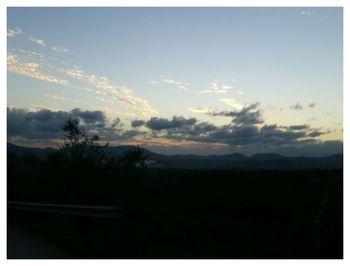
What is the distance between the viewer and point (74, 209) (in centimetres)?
1322

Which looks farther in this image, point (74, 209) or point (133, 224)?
point (74, 209)

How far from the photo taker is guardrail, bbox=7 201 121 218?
1114 centimetres

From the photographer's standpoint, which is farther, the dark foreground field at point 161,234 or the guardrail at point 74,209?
the guardrail at point 74,209

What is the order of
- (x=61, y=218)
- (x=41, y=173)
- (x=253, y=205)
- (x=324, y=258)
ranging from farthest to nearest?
(x=253, y=205) → (x=41, y=173) → (x=61, y=218) → (x=324, y=258)

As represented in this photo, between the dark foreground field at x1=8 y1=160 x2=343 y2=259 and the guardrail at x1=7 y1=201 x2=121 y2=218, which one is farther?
the guardrail at x1=7 y1=201 x2=121 y2=218

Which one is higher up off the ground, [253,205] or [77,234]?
[77,234]

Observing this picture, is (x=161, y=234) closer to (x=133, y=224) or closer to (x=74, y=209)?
(x=133, y=224)

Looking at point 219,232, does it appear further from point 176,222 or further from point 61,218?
point 61,218

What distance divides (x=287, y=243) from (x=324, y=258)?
255 centimetres

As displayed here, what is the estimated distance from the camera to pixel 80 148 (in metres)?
21.5

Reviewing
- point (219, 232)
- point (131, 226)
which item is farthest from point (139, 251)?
point (219, 232)

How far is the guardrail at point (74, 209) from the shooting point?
1114 cm

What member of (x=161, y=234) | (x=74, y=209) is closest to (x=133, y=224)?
(x=161, y=234)

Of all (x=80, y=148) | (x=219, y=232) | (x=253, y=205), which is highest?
(x=80, y=148)
